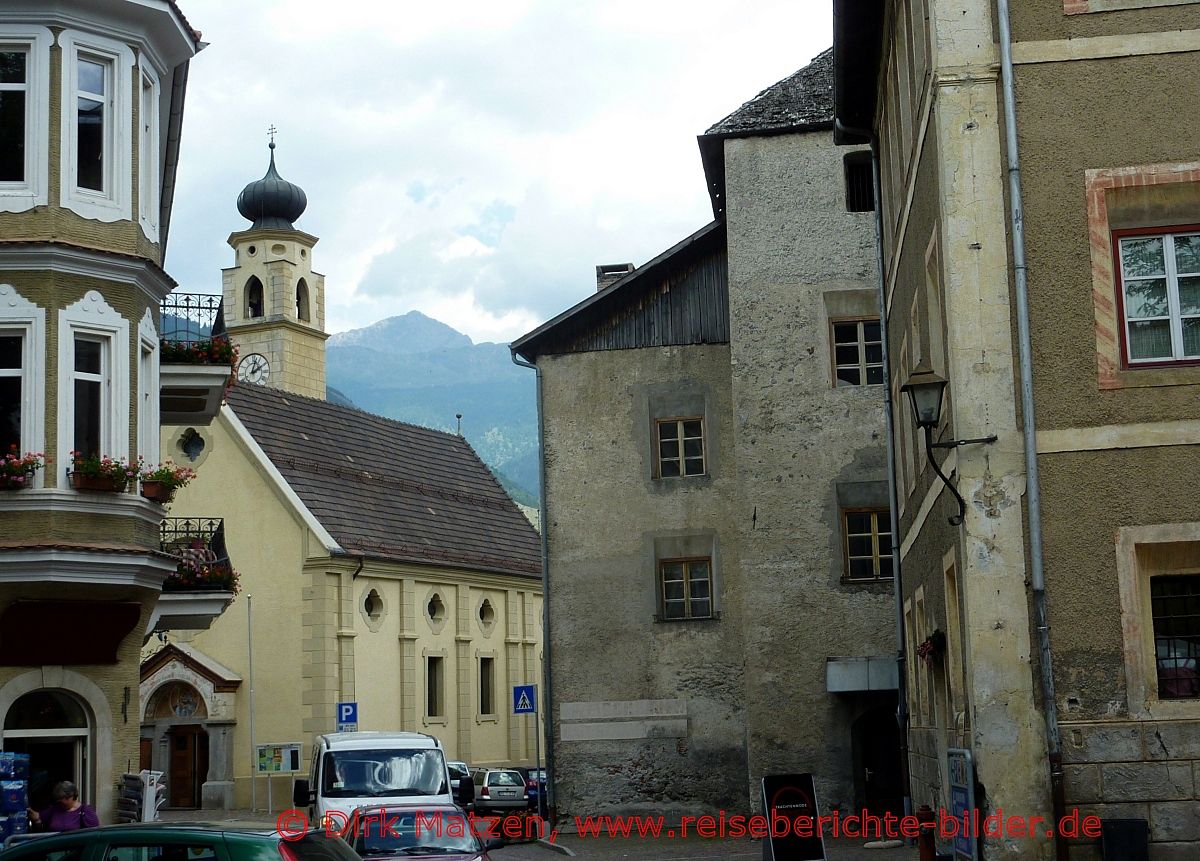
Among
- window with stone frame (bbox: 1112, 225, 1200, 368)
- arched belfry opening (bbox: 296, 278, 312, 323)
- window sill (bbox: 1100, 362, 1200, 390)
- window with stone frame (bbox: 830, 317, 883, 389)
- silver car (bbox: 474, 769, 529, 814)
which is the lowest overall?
silver car (bbox: 474, 769, 529, 814)

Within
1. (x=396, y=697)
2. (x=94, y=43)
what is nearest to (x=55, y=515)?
(x=94, y=43)

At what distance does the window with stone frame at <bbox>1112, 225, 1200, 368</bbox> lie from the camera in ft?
48.5

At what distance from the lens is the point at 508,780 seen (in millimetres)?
42844

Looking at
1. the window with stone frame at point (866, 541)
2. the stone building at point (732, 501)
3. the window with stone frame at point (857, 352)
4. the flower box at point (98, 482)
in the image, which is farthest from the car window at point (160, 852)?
the window with stone frame at point (857, 352)

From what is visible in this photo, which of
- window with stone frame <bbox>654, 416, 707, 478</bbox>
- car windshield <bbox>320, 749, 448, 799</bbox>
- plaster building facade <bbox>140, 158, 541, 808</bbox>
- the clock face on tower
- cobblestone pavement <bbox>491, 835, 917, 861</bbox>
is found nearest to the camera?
car windshield <bbox>320, 749, 448, 799</bbox>

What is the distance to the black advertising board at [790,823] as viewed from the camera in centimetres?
1862

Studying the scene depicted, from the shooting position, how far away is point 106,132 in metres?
21.9

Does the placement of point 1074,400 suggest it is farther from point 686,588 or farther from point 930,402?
point 686,588

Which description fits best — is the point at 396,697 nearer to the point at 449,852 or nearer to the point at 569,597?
the point at 569,597

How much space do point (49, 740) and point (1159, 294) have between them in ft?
47.2

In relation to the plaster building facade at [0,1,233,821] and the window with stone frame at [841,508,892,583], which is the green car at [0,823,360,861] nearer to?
the plaster building facade at [0,1,233,821]

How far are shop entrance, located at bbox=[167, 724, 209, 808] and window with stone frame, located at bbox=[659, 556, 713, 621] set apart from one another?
61.0ft

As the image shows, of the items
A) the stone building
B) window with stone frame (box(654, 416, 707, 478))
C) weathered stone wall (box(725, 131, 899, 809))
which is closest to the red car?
the stone building

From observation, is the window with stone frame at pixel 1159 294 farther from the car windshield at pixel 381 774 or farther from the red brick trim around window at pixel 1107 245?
the car windshield at pixel 381 774
